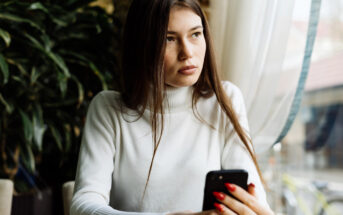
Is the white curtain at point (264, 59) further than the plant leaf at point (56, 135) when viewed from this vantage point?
No

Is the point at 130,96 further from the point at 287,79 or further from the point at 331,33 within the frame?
the point at 331,33

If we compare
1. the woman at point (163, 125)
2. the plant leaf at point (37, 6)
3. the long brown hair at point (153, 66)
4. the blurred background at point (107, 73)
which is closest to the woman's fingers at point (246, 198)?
the woman at point (163, 125)

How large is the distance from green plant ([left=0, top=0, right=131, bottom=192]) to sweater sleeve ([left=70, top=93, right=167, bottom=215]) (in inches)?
16.9

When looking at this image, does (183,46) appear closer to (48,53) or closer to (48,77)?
(48,53)

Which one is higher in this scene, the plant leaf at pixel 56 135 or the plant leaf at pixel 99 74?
the plant leaf at pixel 99 74

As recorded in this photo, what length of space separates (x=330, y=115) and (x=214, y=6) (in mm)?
785

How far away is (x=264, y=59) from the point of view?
122 cm

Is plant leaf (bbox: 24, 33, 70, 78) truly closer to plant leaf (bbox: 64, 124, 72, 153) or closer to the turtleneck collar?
plant leaf (bbox: 64, 124, 72, 153)

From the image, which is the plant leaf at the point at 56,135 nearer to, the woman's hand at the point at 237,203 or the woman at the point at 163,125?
the woman at the point at 163,125

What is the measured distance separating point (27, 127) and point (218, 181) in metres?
0.97

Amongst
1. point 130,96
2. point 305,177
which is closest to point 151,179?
point 130,96

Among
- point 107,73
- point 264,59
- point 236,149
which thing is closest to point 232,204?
point 236,149

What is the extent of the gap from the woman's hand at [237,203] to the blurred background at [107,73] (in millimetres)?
545

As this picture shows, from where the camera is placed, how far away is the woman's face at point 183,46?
864 mm
